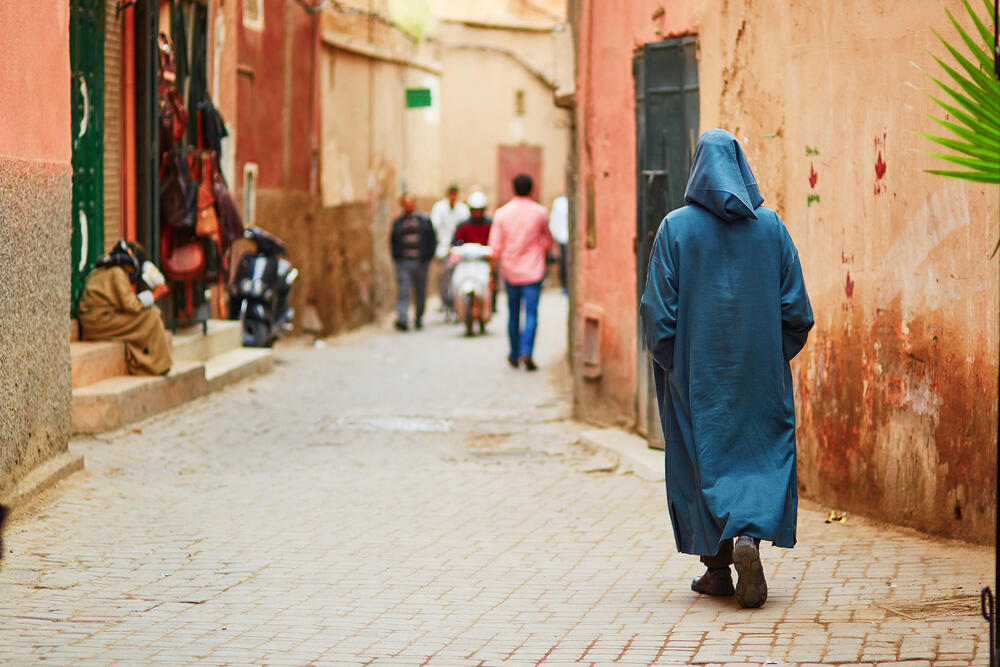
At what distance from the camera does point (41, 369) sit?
25.1 ft

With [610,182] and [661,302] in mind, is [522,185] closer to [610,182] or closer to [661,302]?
[610,182]

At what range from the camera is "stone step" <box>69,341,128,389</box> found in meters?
9.93

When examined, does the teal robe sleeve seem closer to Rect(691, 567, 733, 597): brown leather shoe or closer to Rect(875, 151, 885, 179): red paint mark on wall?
Rect(691, 567, 733, 597): brown leather shoe

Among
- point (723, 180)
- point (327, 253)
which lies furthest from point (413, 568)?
point (327, 253)

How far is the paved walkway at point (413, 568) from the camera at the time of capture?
15.9 ft

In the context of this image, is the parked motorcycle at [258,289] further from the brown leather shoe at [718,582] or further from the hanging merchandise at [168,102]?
the brown leather shoe at [718,582]

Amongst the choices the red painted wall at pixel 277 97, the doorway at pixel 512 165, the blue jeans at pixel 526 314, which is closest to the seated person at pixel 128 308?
the blue jeans at pixel 526 314

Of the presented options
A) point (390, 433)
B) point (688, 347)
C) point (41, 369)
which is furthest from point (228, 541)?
point (390, 433)

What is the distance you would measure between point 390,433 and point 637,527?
383cm

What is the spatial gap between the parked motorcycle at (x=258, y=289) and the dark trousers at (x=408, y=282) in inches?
178

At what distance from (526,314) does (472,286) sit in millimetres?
4176

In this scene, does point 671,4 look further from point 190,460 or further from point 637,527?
point 190,460

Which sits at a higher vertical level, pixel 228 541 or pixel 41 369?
pixel 41 369

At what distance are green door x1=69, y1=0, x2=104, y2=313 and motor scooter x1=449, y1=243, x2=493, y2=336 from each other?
27.1 ft
